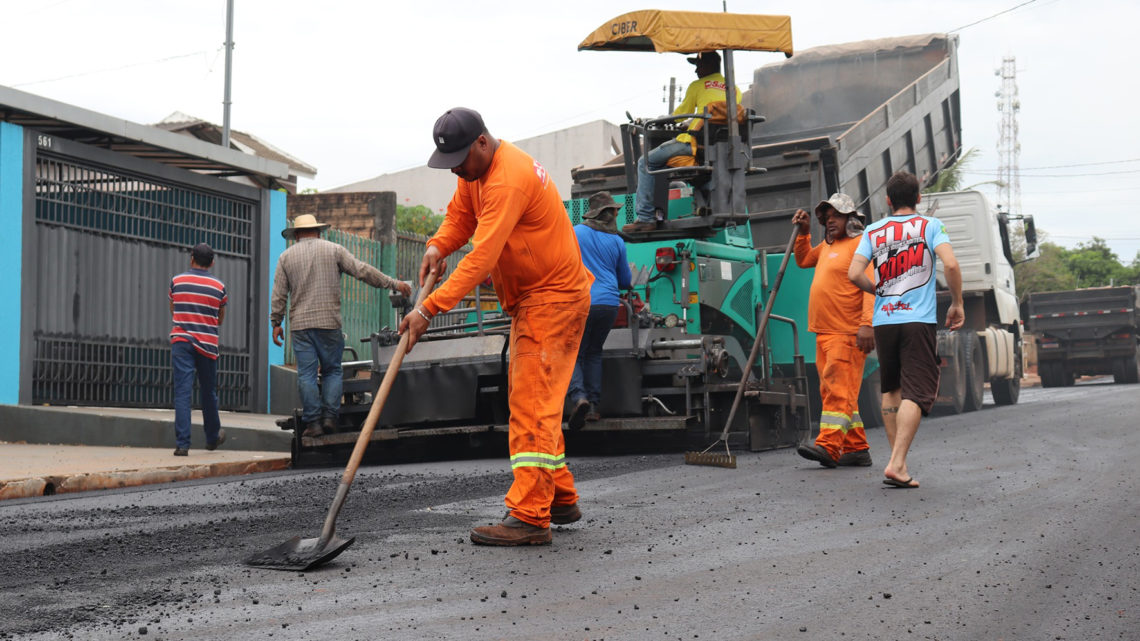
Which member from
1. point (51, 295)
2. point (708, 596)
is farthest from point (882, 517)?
point (51, 295)

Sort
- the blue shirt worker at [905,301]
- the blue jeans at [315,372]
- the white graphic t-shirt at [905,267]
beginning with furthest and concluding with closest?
the blue jeans at [315,372] → the white graphic t-shirt at [905,267] → the blue shirt worker at [905,301]

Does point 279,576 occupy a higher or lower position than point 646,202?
lower

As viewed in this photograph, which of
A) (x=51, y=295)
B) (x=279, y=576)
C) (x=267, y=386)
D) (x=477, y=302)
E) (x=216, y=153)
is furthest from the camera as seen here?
(x=267, y=386)

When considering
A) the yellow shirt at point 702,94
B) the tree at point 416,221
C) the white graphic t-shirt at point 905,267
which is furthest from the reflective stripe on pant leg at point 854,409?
the tree at point 416,221

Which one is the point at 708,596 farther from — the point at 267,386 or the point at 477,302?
the point at 267,386

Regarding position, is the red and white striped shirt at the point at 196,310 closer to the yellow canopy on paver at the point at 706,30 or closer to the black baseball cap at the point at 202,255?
the black baseball cap at the point at 202,255

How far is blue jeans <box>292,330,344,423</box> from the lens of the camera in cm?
944

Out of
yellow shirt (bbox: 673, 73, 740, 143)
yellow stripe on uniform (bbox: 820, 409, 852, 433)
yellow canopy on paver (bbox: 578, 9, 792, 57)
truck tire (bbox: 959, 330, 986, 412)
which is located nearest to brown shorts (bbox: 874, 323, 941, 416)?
yellow stripe on uniform (bbox: 820, 409, 852, 433)

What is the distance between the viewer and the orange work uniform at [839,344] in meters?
8.30

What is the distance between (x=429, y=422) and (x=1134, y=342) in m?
21.1

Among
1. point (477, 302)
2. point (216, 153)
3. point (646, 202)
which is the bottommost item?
point (477, 302)

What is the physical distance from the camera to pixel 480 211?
17.7 feet

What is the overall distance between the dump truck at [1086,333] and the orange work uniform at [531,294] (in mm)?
23321

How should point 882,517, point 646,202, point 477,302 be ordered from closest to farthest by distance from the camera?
point 882,517, point 477,302, point 646,202
